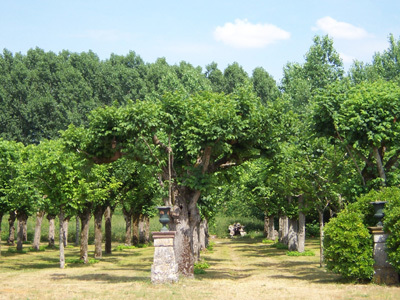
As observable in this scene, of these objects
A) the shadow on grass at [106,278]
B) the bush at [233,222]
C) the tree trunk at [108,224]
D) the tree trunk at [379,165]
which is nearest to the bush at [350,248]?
the tree trunk at [379,165]

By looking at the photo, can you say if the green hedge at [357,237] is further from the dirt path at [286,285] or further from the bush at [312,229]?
the bush at [312,229]

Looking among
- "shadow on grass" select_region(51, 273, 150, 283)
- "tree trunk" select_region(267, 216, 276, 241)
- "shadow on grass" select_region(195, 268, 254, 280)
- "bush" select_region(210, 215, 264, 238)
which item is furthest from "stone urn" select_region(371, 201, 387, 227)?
"bush" select_region(210, 215, 264, 238)

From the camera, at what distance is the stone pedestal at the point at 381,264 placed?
728 inches

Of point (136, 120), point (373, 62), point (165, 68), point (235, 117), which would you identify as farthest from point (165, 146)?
point (165, 68)

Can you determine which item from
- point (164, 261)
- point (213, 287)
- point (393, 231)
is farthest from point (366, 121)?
point (164, 261)

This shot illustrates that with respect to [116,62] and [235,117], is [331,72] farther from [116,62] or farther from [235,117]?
[235,117]

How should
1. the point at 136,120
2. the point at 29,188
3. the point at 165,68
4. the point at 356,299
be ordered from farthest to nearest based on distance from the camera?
1. the point at 165,68
2. the point at 29,188
3. the point at 136,120
4. the point at 356,299

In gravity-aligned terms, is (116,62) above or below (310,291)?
above

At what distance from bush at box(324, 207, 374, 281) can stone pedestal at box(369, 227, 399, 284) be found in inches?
7.7

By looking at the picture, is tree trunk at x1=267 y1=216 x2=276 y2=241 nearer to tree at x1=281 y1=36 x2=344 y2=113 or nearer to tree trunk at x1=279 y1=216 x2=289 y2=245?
tree trunk at x1=279 y1=216 x2=289 y2=245

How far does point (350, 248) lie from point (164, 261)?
6952mm

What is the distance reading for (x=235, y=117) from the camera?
70.4 ft

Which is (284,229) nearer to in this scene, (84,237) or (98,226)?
(98,226)

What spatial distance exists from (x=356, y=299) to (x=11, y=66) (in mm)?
74520
